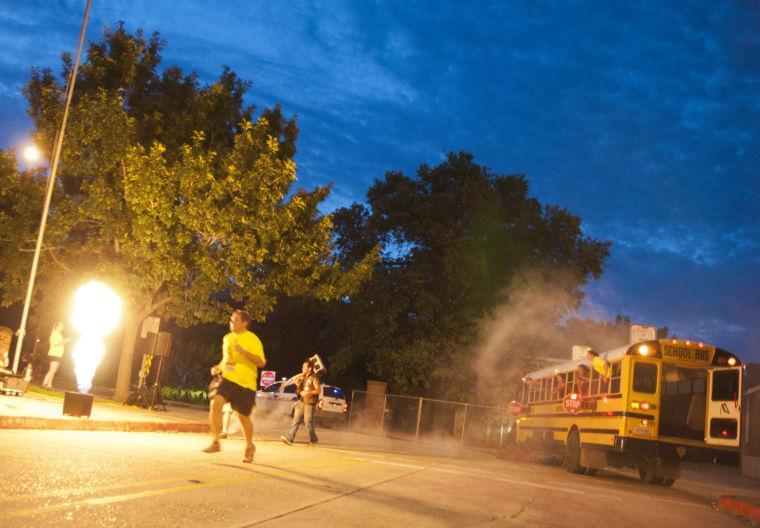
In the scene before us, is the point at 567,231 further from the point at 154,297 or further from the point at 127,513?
the point at 127,513

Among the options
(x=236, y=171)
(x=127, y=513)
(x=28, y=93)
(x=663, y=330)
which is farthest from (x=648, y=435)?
(x=663, y=330)

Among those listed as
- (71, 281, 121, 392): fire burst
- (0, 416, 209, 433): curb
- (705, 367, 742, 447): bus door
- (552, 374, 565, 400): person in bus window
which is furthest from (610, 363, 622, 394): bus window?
(71, 281, 121, 392): fire burst

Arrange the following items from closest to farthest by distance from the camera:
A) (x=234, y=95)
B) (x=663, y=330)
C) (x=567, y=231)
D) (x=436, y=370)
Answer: (x=234, y=95)
(x=436, y=370)
(x=567, y=231)
(x=663, y=330)

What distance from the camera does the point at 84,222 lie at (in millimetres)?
21078

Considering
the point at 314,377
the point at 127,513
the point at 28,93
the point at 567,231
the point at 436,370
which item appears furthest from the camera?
the point at 567,231

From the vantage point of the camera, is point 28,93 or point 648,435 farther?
point 28,93

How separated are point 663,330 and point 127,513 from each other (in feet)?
234

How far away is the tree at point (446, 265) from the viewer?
3528 centimetres

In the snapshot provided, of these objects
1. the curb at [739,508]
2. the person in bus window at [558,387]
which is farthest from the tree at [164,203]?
the curb at [739,508]

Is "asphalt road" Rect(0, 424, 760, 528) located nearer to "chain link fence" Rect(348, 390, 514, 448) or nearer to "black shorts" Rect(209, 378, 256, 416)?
"black shorts" Rect(209, 378, 256, 416)

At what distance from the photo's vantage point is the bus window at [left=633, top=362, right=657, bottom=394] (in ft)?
53.2

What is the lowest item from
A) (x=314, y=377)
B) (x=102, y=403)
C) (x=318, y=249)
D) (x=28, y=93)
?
(x=102, y=403)

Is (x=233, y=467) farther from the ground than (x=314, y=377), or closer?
A: closer

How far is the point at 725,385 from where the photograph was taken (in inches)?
627
